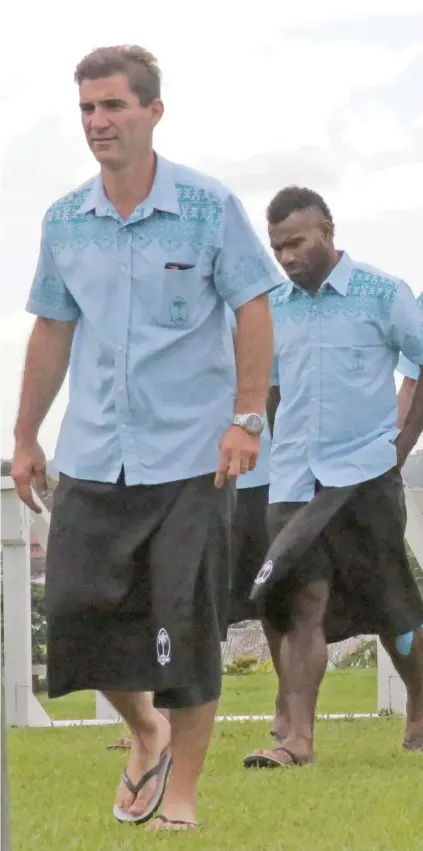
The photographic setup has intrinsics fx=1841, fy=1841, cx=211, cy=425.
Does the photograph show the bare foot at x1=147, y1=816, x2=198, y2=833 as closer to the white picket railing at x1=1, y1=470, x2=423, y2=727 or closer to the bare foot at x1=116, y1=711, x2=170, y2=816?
the bare foot at x1=116, y1=711, x2=170, y2=816

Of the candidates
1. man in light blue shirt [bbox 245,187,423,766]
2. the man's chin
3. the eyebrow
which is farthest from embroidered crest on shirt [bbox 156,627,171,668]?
man in light blue shirt [bbox 245,187,423,766]

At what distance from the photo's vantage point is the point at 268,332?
3.70 m

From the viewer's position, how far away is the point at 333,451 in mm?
5203

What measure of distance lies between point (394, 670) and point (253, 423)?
3760 millimetres

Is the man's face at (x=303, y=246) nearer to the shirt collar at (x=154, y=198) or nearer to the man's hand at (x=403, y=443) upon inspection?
the man's hand at (x=403, y=443)

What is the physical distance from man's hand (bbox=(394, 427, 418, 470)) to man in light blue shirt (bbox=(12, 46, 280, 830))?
64.0 inches

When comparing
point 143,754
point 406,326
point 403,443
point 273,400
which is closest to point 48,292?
point 143,754

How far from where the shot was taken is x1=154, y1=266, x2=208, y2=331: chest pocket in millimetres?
3697

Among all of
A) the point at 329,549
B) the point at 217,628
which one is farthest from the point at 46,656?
the point at 329,549

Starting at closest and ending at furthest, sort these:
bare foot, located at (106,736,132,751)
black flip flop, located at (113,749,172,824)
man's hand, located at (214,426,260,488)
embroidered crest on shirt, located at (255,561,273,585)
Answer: man's hand, located at (214,426,260,488), black flip flop, located at (113,749,172,824), embroidered crest on shirt, located at (255,561,273,585), bare foot, located at (106,736,132,751)

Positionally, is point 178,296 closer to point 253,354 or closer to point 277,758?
point 253,354

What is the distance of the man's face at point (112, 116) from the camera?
12.1 ft

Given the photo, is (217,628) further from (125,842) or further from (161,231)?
(161,231)

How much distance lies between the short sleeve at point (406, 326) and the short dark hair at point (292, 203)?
32cm
